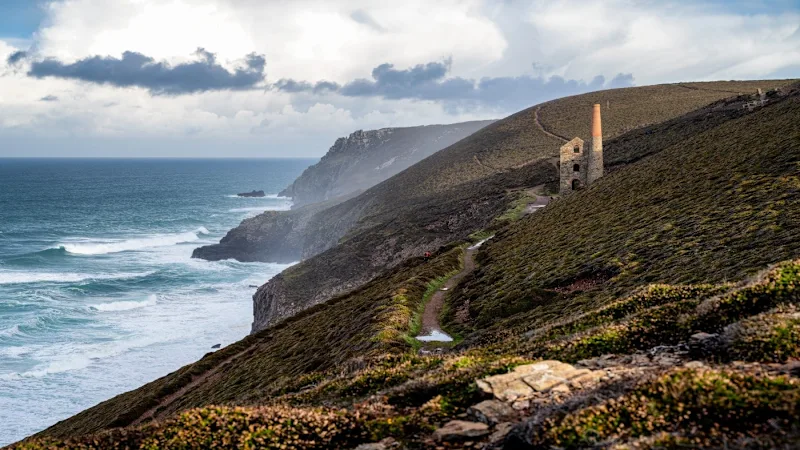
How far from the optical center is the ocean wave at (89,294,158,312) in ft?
197

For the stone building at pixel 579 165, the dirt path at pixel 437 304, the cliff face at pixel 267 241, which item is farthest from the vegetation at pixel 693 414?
the cliff face at pixel 267 241

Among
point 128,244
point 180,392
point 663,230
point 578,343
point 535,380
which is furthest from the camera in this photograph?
point 128,244

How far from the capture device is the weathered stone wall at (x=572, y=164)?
178 ft

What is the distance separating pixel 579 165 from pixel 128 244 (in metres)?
81.8

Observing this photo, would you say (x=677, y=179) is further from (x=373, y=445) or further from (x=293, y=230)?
(x=293, y=230)

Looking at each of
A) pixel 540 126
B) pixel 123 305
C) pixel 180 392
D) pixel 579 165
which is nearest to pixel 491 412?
pixel 180 392

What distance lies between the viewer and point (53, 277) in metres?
75.0

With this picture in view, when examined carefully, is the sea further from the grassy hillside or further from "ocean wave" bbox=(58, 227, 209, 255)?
the grassy hillside

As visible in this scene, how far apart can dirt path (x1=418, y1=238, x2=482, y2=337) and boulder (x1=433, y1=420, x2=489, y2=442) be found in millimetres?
16082

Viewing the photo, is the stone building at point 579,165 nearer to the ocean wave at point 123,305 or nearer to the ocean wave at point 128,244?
the ocean wave at point 123,305

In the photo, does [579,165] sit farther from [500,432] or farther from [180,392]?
[500,432]

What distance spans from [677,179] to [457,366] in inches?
1288

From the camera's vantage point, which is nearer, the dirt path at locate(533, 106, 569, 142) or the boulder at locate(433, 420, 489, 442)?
the boulder at locate(433, 420, 489, 442)

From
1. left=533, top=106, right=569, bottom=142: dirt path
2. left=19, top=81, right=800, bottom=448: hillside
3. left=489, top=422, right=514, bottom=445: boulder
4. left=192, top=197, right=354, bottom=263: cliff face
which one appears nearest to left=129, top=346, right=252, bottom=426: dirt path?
left=19, top=81, right=800, bottom=448: hillside
